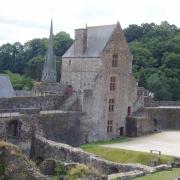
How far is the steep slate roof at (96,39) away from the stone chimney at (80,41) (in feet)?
0.98

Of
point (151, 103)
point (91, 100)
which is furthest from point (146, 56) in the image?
point (91, 100)

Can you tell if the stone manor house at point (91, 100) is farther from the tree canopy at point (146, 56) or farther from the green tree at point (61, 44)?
the green tree at point (61, 44)

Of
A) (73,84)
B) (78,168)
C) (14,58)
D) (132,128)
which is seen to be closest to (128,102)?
(132,128)

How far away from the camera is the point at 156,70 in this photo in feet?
214

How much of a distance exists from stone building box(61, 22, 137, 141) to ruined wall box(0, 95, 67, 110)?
1958 millimetres

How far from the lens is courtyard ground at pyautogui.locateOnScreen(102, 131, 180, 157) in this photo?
3003 centimetres

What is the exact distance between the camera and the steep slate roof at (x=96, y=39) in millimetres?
35469

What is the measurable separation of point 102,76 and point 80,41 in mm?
3330

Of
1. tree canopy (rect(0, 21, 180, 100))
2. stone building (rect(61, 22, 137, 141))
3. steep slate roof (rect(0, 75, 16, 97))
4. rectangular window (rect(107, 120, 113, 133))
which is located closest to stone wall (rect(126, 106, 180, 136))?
stone building (rect(61, 22, 137, 141))

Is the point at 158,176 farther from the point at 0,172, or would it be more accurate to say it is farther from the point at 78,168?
the point at 0,172

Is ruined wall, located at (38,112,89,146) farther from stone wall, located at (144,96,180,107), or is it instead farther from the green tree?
the green tree

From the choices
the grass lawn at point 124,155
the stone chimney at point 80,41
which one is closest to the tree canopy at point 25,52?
the stone chimney at point 80,41

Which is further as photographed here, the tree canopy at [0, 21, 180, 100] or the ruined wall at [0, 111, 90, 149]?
the tree canopy at [0, 21, 180, 100]

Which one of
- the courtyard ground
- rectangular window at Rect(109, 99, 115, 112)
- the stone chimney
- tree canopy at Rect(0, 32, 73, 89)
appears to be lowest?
the courtyard ground
